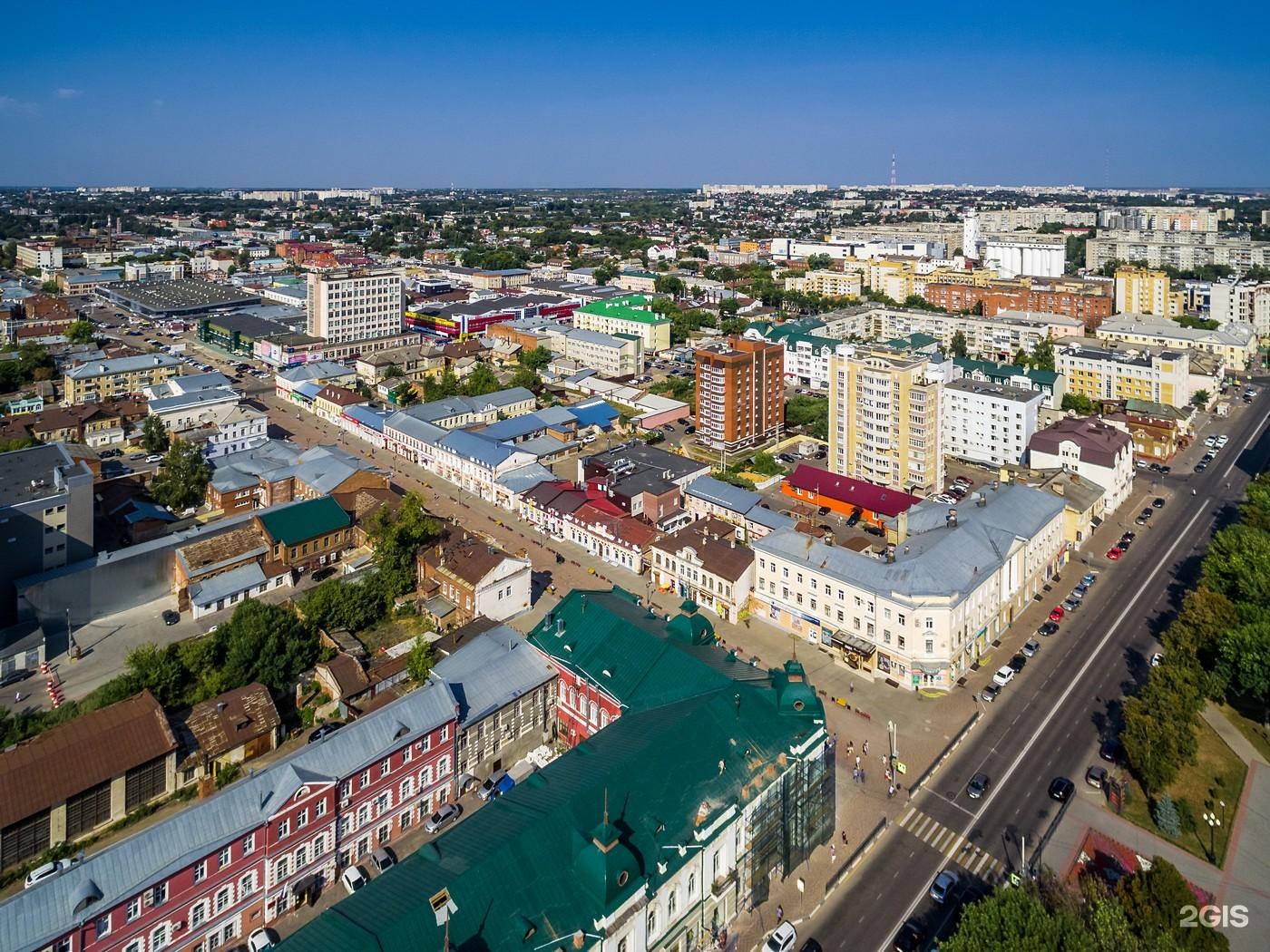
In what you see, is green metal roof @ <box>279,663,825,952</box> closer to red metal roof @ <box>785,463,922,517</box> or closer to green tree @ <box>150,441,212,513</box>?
red metal roof @ <box>785,463,922,517</box>

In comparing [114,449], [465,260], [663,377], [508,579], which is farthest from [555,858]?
[465,260]

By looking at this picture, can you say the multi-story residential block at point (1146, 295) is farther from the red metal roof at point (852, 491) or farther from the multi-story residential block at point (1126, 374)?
the red metal roof at point (852, 491)

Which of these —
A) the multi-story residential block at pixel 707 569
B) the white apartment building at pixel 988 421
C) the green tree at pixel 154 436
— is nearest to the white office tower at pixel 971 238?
the white apartment building at pixel 988 421

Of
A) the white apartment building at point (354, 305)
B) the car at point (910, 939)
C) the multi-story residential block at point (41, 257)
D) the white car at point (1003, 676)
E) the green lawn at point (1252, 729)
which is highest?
the multi-story residential block at point (41, 257)

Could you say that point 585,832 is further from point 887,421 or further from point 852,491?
point 887,421

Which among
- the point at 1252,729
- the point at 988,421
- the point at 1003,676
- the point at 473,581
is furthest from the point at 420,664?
the point at 988,421

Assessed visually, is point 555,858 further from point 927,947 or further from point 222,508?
point 222,508
